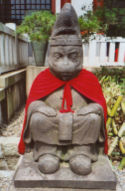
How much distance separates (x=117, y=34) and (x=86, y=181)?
10.3 feet

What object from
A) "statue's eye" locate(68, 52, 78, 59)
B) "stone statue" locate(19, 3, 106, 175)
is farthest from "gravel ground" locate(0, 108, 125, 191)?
"statue's eye" locate(68, 52, 78, 59)

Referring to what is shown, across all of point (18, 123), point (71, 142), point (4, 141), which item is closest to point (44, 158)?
point (71, 142)

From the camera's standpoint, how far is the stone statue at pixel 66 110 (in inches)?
61.9

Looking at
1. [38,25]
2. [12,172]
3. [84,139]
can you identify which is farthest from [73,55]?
[38,25]

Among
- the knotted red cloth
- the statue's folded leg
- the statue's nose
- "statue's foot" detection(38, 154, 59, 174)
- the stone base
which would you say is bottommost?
the stone base

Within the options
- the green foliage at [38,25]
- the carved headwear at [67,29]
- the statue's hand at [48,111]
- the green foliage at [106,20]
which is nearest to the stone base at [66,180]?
the statue's hand at [48,111]

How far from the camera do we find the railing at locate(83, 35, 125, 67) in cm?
480

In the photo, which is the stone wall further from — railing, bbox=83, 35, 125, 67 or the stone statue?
railing, bbox=83, 35, 125, 67

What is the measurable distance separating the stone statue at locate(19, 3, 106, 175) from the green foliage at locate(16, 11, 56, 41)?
7.82ft

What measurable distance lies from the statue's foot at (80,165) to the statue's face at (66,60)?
0.67 m

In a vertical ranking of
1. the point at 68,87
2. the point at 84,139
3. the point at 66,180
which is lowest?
the point at 66,180

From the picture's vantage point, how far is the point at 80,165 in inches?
59.9

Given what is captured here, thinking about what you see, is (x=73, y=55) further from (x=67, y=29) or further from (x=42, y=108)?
(x=42, y=108)

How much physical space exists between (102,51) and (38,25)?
1.72 metres
